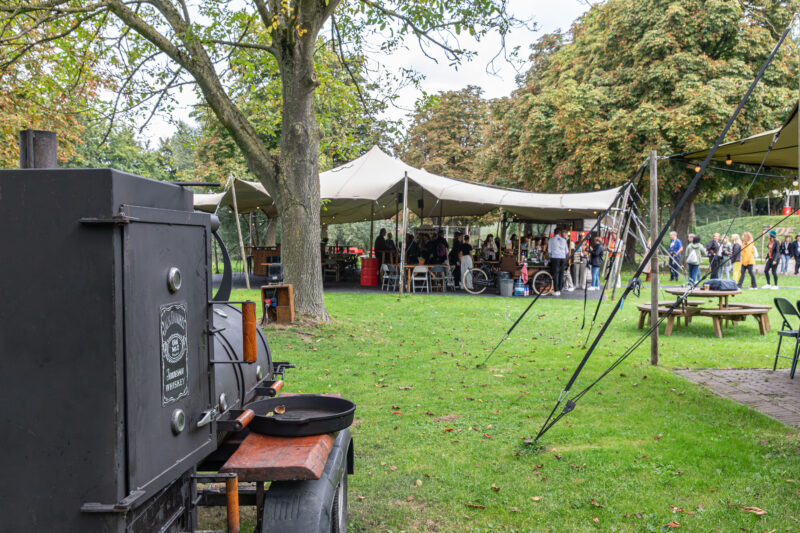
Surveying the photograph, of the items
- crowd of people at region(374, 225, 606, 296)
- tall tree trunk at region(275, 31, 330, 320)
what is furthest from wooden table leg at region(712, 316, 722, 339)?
tall tree trunk at region(275, 31, 330, 320)

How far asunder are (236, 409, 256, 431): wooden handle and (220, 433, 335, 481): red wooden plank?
10cm

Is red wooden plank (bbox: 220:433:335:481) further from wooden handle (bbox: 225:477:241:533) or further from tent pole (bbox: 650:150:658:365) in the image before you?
tent pole (bbox: 650:150:658:365)

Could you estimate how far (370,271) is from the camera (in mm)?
18969

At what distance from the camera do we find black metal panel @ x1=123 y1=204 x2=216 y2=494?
67.9 inches

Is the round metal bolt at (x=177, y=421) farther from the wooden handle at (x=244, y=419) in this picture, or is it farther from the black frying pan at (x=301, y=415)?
the black frying pan at (x=301, y=415)

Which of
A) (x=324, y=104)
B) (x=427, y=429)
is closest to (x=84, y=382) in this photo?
(x=427, y=429)

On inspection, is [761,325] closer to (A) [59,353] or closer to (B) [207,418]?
(B) [207,418]

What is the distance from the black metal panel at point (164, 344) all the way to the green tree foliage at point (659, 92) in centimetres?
2230

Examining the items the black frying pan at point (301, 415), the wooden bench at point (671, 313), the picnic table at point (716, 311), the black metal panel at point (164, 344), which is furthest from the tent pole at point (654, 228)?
the black metal panel at point (164, 344)

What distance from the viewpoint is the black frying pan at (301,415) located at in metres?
2.44

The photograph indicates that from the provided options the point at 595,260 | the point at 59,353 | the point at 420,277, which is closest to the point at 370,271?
the point at 420,277

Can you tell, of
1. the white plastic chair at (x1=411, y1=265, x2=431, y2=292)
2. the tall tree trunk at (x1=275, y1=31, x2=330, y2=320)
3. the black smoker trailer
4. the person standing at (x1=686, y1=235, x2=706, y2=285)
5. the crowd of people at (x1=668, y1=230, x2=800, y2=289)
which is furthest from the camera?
the crowd of people at (x1=668, y1=230, x2=800, y2=289)

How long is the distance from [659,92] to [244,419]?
2401 cm

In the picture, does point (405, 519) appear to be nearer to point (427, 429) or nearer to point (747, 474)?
point (427, 429)
